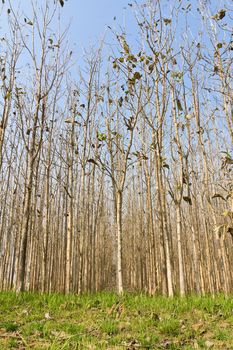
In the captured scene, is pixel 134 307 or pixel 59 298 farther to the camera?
pixel 59 298

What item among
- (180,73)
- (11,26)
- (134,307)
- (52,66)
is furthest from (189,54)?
(134,307)

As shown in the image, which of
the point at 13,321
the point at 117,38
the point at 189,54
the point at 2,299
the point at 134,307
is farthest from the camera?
the point at 189,54

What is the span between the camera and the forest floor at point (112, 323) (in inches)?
124

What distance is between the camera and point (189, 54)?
7.08 m

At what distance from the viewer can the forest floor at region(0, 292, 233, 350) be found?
3152 millimetres

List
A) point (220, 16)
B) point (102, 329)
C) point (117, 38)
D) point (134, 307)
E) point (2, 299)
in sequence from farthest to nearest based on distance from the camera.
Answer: point (117, 38)
point (220, 16)
point (2, 299)
point (134, 307)
point (102, 329)

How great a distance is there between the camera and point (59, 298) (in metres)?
5.08

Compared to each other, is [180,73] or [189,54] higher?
[189,54]

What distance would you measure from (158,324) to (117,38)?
5.20m

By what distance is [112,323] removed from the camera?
3719mm

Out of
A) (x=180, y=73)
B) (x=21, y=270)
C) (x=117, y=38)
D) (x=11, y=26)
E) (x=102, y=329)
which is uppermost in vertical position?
(x=11, y=26)

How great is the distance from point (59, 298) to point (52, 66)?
5013 mm

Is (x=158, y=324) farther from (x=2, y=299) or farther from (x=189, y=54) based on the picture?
(x=189, y=54)

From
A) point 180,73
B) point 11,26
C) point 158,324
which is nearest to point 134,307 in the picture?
point 158,324
